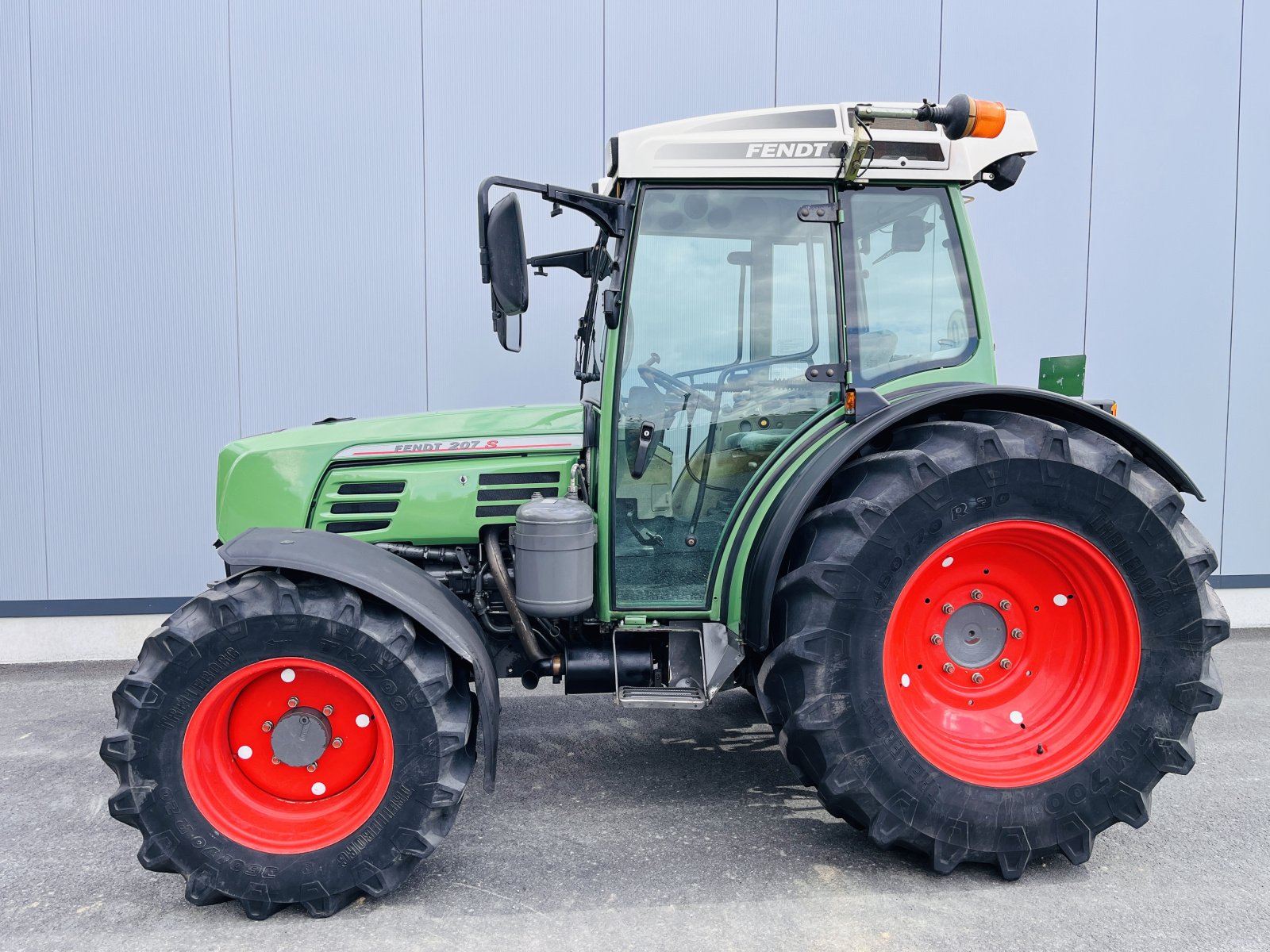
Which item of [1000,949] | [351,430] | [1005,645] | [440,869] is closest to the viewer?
[1000,949]

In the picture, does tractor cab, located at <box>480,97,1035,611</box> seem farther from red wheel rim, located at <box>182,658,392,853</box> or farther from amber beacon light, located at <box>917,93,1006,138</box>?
red wheel rim, located at <box>182,658,392,853</box>

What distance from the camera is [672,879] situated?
2438mm

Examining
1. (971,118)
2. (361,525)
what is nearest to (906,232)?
(971,118)

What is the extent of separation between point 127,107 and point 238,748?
13.7 feet

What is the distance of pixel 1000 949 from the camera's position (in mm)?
2109

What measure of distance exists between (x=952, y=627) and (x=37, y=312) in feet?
17.3

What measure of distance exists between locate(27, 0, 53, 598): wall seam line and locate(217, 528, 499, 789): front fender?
3.28 m

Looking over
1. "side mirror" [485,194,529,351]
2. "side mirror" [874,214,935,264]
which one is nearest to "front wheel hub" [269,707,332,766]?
"side mirror" [485,194,529,351]

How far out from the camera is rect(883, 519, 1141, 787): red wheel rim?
248cm

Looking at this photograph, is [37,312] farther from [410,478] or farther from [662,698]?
[662,698]

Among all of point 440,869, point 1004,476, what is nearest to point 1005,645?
point 1004,476

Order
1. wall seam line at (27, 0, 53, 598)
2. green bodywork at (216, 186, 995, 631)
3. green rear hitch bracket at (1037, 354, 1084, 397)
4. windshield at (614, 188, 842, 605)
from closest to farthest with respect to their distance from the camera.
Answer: windshield at (614, 188, 842, 605)
green bodywork at (216, 186, 995, 631)
green rear hitch bracket at (1037, 354, 1084, 397)
wall seam line at (27, 0, 53, 598)

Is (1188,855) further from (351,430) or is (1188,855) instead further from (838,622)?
(351,430)

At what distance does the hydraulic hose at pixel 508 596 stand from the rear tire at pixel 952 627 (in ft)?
2.69
